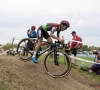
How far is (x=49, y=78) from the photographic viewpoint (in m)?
8.63

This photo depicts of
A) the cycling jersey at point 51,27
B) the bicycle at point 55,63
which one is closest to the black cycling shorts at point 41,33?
the cycling jersey at point 51,27

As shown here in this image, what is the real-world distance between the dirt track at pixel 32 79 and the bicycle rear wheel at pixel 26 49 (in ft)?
1.06

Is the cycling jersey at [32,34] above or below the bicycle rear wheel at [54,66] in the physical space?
above

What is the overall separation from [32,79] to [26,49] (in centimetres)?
224

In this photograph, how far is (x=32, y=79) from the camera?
803 cm

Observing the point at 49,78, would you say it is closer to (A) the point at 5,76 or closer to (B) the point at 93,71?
(A) the point at 5,76

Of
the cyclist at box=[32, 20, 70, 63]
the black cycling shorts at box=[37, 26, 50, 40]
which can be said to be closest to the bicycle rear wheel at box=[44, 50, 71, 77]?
the cyclist at box=[32, 20, 70, 63]

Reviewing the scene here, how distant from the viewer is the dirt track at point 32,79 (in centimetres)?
735

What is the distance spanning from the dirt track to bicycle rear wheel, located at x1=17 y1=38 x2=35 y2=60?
12.7 inches

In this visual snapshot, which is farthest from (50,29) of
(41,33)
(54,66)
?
(54,66)

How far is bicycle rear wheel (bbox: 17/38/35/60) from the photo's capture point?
984 centimetres

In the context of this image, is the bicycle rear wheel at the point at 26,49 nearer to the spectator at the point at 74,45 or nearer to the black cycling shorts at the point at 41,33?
the black cycling shorts at the point at 41,33

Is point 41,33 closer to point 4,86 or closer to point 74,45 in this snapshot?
point 4,86

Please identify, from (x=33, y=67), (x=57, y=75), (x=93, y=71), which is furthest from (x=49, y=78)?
(x=93, y=71)
